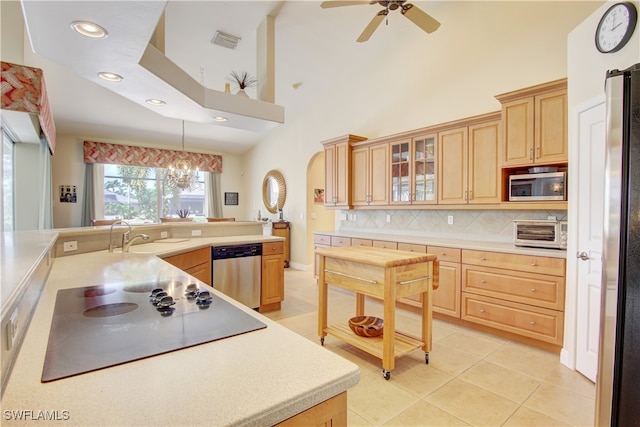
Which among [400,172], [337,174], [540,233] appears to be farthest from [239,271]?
[540,233]

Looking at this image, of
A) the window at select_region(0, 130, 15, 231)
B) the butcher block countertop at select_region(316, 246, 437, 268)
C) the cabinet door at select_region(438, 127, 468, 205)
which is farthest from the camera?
the window at select_region(0, 130, 15, 231)

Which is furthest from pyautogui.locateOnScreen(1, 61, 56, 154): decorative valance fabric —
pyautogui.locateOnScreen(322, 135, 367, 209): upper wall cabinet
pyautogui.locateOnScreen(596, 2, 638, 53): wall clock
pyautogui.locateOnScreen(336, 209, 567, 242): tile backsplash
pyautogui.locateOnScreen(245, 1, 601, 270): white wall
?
pyautogui.locateOnScreen(596, 2, 638, 53): wall clock

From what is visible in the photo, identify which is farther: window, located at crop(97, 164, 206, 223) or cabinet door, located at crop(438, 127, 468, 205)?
window, located at crop(97, 164, 206, 223)

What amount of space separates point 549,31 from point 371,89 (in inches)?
93.7

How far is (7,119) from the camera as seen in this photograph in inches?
123

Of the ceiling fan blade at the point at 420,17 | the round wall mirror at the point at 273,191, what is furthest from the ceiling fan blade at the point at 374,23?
the round wall mirror at the point at 273,191

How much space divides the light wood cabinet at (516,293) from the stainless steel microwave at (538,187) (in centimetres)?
60

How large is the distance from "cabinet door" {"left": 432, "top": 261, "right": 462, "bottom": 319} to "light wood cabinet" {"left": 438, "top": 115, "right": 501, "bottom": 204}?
2.62ft

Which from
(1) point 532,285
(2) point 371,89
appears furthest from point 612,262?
(2) point 371,89

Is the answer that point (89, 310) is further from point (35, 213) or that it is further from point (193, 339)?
point (35, 213)

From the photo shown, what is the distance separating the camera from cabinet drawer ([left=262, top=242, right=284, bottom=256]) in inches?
151

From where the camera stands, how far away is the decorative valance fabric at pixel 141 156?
6.38 metres

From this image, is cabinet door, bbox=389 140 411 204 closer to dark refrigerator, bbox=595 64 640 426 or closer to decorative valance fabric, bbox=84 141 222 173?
dark refrigerator, bbox=595 64 640 426

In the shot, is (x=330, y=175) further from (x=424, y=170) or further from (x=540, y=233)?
(x=540, y=233)
